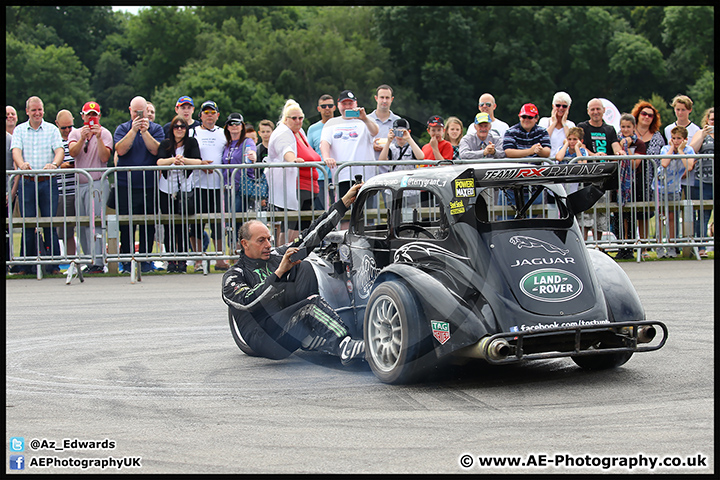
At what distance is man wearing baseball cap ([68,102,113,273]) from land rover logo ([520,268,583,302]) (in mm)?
8919

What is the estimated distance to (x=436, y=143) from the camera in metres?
14.4

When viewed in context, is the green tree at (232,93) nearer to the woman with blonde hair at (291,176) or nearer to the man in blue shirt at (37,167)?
the man in blue shirt at (37,167)

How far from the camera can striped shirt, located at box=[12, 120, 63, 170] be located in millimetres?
14836

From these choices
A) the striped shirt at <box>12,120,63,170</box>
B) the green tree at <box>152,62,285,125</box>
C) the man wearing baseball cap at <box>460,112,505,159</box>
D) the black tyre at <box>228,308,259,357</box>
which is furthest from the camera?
the green tree at <box>152,62,285,125</box>

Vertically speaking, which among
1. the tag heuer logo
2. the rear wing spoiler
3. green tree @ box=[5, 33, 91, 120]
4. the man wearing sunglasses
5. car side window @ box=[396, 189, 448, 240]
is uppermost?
green tree @ box=[5, 33, 91, 120]

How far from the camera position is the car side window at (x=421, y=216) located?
7.02m

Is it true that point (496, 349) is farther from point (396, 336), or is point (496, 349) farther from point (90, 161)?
point (90, 161)

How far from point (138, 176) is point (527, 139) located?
19.5 feet

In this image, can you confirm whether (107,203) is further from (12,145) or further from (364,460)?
(364,460)

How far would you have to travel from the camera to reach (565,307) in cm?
655

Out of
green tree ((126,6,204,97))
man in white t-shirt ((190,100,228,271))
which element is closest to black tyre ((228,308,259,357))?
man in white t-shirt ((190,100,228,271))

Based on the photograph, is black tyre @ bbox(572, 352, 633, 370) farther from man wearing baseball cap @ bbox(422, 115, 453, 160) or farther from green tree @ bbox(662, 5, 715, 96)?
green tree @ bbox(662, 5, 715, 96)

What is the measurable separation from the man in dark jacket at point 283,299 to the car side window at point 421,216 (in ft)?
2.03

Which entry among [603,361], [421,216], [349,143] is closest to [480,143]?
[349,143]
